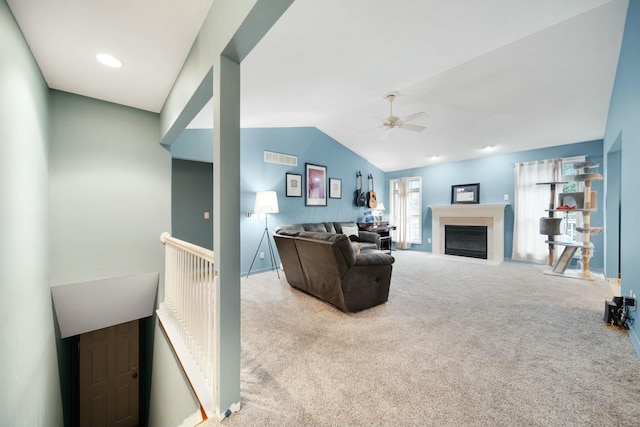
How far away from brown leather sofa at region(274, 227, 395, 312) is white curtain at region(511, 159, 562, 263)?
13.5 ft

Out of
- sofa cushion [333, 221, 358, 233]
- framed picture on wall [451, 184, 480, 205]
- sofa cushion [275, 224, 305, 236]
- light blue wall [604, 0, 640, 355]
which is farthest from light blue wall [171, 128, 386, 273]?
light blue wall [604, 0, 640, 355]

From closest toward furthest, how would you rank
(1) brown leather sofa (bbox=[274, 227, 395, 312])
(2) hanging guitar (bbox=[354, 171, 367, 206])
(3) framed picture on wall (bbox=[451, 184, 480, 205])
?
(1) brown leather sofa (bbox=[274, 227, 395, 312]) < (3) framed picture on wall (bbox=[451, 184, 480, 205]) < (2) hanging guitar (bbox=[354, 171, 367, 206])

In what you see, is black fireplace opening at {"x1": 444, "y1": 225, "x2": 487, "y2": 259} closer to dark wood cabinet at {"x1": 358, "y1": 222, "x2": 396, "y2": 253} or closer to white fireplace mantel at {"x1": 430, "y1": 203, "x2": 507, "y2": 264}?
white fireplace mantel at {"x1": 430, "y1": 203, "x2": 507, "y2": 264}

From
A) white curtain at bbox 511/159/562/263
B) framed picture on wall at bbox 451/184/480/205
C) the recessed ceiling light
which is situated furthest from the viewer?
framed picture on wall at bbox 451/184/480/205

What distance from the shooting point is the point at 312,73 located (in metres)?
2.63

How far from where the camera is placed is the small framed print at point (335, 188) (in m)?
5.96

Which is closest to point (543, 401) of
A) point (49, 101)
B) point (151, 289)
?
point (151, 289)

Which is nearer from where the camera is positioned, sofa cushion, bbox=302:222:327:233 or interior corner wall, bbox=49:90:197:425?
interior corner wall, bbox=49:90:197:425

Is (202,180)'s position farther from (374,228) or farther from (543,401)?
(543,401)

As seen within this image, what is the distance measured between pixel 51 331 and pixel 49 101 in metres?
2.23

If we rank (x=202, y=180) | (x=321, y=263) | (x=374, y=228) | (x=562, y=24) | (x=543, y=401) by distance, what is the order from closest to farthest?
(x=543, y=401) → (x=562, y=24) → (x=321, y=263) → (x=202, y=180) → (x=374, y=228)

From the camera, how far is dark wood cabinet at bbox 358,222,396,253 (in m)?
6.27

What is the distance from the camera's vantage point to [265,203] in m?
4.07

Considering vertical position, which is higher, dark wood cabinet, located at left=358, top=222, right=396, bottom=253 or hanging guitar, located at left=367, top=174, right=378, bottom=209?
hanging guitar, located at left=367, top=174, right=378, bottom=209
